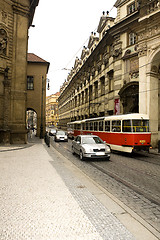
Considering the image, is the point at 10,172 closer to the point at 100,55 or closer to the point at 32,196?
the point at 32,196

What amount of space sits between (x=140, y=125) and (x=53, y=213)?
10.6 meters

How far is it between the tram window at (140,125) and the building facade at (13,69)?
11690mm

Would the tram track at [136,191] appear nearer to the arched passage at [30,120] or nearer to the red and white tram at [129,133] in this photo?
the red and white tram at [129,133]

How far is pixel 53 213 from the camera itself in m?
3.90

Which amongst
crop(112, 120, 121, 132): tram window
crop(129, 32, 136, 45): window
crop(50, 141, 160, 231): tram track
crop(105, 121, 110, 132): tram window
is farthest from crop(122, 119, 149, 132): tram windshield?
crop(129, 32, 136, 45): window

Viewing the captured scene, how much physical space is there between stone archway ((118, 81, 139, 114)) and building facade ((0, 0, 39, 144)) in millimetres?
10963

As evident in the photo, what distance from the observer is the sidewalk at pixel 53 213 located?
3160 millimetres

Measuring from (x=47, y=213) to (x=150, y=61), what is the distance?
56.4 ft

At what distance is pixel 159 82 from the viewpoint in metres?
18.6

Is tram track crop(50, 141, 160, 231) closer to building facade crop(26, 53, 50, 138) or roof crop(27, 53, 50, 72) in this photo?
building facade crop(26, 53, 50, 138)

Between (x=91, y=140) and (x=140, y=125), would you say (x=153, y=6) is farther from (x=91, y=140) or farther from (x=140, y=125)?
(x=91, y=140)

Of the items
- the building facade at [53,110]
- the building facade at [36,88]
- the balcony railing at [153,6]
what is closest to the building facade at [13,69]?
the balcony railing at [153,6]

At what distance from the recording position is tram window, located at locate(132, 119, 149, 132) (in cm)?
1303

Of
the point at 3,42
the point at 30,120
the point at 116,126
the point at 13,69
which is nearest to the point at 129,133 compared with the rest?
the point at 116,126
